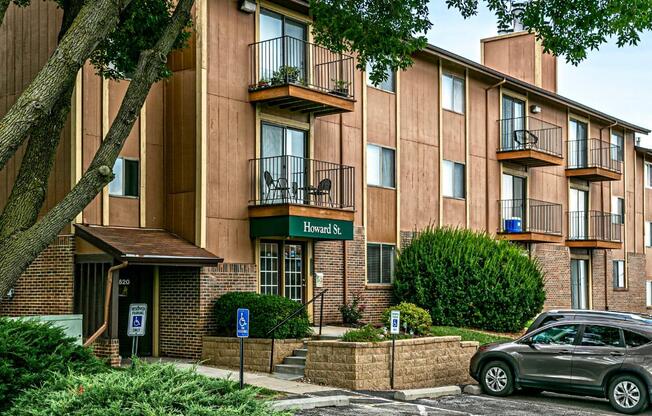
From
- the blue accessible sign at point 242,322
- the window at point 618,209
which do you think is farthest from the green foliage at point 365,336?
the window at point 618,209

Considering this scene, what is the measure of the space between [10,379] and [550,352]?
10935 millimetres

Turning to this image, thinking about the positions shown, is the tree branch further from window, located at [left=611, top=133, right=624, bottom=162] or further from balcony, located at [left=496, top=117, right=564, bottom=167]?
window, located at [left=611, top=133, right=624, bottom=162]

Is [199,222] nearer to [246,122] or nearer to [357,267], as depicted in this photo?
[246,122]

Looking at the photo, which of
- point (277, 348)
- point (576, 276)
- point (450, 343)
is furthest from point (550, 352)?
point (576, 276)

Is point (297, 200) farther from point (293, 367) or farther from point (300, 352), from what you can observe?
point (293, 367)

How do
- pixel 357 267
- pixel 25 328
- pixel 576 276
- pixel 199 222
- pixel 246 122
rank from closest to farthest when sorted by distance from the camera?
pixel 25 328
pixel 199 222
pixel 246 122
pixel 357 267
pixel 576 276

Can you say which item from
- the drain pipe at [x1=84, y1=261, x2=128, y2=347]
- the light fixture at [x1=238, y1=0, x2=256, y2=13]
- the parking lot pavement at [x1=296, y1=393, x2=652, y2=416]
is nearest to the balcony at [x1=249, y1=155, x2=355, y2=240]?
the light fixture at [x1=238, y1=0, x2=256, y2=13]

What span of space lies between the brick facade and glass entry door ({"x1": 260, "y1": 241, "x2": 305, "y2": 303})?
196 inches

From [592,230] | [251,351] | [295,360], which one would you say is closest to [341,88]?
[251,351]

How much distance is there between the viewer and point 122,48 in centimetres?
1603

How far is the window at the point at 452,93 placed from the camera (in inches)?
1163

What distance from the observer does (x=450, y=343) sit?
65.4 feet

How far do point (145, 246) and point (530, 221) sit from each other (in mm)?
18042

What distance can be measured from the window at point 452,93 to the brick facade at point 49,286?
14.3m
